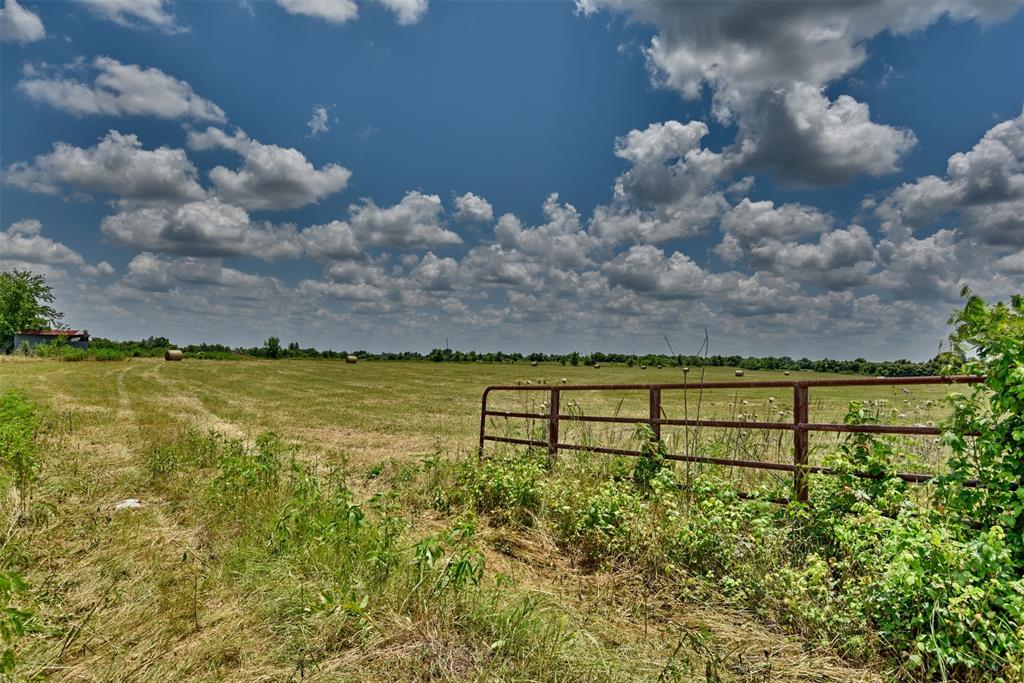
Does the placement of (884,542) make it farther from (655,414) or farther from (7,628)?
(7,628)

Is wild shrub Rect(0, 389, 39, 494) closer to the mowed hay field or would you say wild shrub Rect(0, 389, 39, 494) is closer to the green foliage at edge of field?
the mowed hay field

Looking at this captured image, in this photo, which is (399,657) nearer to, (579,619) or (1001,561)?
(579,619)

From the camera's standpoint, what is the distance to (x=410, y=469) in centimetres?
905

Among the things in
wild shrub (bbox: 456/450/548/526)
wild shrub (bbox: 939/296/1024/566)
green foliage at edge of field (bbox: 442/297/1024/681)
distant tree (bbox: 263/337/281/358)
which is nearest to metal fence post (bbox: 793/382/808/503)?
green foliage at edge of field (bbox: 442/297/1024/681)

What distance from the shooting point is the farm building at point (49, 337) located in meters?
80.4

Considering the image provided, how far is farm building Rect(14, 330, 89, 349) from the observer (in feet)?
264

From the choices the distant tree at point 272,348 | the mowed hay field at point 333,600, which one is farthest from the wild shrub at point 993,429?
the distant tree at point 272,348

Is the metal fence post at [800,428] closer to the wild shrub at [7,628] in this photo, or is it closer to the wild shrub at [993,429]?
the wild shrub at [993,429]

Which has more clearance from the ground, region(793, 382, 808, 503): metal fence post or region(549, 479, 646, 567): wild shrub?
region(793, 382, 808, 503): metal fence post

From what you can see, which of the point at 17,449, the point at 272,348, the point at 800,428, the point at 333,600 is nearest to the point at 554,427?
the point at 800,428

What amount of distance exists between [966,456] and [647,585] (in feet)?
8.97

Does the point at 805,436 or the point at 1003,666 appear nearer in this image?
the point at 1003,666

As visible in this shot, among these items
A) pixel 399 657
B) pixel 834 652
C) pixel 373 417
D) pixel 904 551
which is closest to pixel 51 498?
pixel 399 657

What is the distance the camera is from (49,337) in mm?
85875
